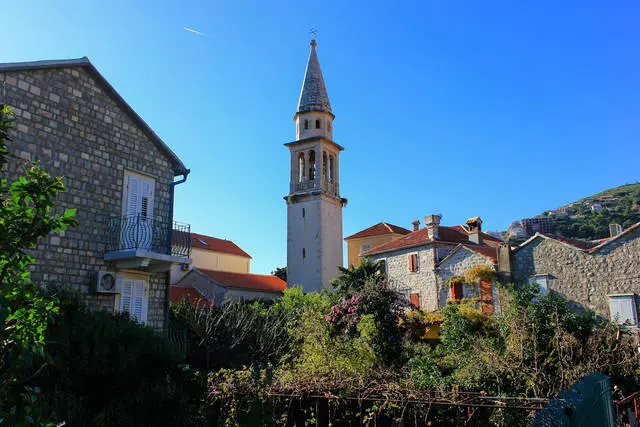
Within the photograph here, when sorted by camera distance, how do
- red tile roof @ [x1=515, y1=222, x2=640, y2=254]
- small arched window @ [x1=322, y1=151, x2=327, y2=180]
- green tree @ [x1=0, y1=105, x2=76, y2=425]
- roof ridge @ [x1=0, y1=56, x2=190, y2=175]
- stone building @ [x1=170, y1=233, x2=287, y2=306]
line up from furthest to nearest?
small arched window @ [x1=322, y1=151, x2=327, y2=180], stone building @ [x1=170, y1=233, x2=287, y2=306], red tile roof @ [x1=515, y1=222, x2=640, y2=254], roof ridge @ [x1=0, y1=56, x2=190, y2=175], green tree @ [x1=0, y1=105, x2=76, y2=425]

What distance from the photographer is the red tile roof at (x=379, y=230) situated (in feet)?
144

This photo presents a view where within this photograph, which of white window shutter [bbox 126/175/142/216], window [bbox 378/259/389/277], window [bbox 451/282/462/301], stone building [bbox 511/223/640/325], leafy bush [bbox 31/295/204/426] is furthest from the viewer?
window [bbox 378/259/389/277]

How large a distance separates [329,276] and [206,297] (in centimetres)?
828

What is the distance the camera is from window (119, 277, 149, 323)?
1262 cm

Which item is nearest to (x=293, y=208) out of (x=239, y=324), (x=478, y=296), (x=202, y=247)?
(x=202, y=247)

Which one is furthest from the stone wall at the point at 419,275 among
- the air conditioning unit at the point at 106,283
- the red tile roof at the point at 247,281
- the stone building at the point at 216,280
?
the air conditioning unit at the point at 106,283

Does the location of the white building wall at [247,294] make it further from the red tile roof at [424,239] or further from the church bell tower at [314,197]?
the red tile roof at [424,239]

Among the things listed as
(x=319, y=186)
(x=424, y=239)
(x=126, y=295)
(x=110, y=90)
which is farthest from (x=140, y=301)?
(x=319, y=186)

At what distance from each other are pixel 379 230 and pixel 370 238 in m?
1.04

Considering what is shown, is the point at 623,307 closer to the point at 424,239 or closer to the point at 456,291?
the point at 456,291

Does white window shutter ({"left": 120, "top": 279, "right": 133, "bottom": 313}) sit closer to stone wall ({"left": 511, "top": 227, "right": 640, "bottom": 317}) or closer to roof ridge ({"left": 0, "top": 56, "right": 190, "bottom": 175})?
roof ridge ({"left": 0, "top": 56, "right": 190, "bottom": 175})

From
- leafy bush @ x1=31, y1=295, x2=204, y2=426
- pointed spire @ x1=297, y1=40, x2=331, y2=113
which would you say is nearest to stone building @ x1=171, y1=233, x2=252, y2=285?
pointed spire @ x1=297, y1=40, x2=331, y2=113

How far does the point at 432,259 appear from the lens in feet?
94.0

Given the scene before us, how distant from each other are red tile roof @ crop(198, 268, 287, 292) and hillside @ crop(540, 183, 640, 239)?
3729 centimetres
